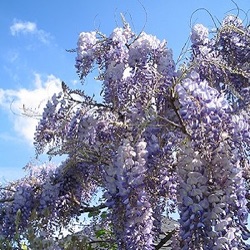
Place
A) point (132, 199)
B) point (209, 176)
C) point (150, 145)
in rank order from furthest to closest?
point (150, 145), point (132, 199), point (209, 176)

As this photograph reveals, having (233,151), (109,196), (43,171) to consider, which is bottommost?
(233,151)

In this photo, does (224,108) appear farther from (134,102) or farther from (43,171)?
(43,171)

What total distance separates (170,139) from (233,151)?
0.65 m

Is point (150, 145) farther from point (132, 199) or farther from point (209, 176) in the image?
point (209, 176)

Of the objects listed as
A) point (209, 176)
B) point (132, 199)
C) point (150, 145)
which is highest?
point (150, 145)

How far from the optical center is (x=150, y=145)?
386 centimetres

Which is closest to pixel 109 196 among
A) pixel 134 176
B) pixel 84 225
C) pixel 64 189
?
pixel 134 176

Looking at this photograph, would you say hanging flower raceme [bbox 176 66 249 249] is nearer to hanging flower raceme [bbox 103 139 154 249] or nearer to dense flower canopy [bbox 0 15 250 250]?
dense flower canopy [bbox 0 15 250 250]

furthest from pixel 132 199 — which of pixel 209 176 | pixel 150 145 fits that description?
pixel 209 176

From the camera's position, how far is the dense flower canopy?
3.29 m

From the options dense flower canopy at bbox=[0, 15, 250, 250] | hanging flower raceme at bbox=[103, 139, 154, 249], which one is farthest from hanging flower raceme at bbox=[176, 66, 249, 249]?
hanging flower raceme at bbox=[103, 139, 154, 249]

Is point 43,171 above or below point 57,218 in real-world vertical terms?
above

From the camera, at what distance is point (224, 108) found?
3467 mm

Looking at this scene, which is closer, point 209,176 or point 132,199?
point 209,176
